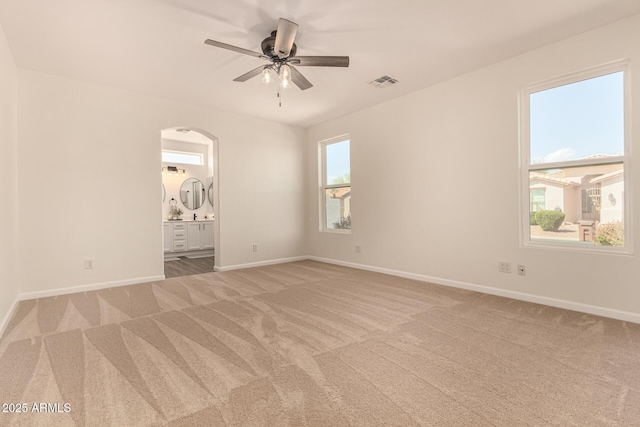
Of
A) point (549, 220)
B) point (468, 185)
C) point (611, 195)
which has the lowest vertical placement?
point (549, 220)

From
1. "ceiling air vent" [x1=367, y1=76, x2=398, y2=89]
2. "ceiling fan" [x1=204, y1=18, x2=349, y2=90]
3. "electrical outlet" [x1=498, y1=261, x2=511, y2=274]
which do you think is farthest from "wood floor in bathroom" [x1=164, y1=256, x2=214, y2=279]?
"electrical outlet" [x1=498, y1=261, x2=511, y2=274]

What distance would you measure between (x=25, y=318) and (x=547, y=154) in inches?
226

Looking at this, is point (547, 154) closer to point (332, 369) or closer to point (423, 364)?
point (423, 364)

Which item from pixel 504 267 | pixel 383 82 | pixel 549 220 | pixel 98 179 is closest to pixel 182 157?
pixel 98 179

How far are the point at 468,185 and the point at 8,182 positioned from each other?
528cm

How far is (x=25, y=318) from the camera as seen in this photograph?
10.2 feet

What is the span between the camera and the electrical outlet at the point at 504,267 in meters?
3.65

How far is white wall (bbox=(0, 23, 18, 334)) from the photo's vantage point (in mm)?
2951

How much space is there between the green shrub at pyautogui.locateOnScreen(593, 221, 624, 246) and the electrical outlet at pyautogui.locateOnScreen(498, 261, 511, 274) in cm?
83

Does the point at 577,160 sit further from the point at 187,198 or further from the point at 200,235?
the point at 187,198

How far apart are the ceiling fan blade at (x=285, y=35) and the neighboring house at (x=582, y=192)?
3.01 meters

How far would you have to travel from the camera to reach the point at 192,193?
26.8 feet

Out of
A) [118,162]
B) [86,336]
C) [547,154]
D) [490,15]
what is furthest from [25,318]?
[547,154]

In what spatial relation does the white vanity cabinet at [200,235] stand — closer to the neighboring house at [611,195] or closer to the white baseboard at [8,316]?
the white baseboard at [8,316]
